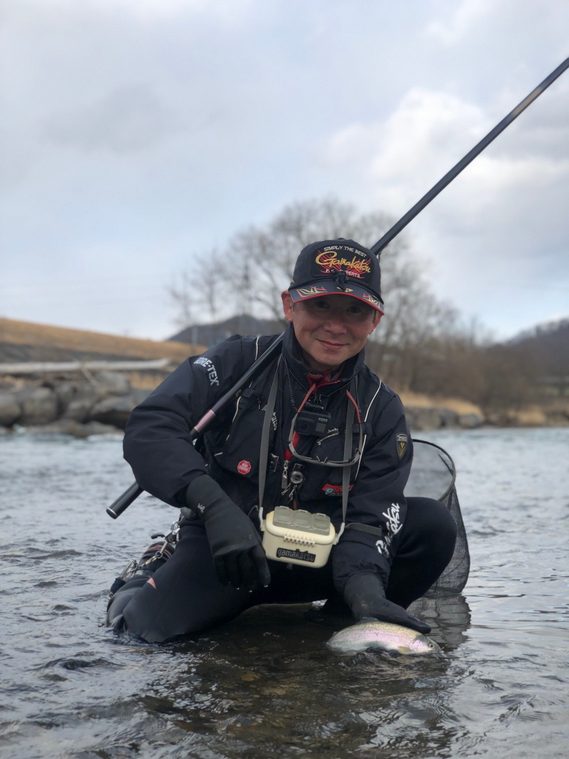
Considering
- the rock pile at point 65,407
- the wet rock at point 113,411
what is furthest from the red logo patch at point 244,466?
the wet rock at point 113,411

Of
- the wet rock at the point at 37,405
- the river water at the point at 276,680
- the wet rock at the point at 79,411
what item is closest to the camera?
the river water at the point at 276,680

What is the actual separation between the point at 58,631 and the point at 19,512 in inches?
156

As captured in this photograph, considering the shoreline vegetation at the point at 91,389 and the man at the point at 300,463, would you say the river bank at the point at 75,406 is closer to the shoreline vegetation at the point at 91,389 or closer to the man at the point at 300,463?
the shoreline vegetation at the point at 91,389

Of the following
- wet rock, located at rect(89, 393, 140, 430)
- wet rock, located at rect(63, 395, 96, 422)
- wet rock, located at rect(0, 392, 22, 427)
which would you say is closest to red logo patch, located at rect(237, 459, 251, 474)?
wet rock, located at rect(89, 393, 140, 430)

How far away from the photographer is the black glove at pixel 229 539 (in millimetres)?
3020

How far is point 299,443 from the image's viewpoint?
347 centimetres

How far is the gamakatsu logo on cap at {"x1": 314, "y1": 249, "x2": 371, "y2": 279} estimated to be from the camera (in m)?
3.40

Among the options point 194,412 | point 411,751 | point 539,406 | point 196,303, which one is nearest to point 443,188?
point 194,412

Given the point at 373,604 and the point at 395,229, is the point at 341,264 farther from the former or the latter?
the point at 373,604

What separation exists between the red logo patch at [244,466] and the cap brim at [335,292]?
67 centimetres

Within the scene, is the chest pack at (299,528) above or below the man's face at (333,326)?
below

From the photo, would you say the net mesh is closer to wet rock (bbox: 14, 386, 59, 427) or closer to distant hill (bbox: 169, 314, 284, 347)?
wet rock (bbox: 14, 386, 59, 427)

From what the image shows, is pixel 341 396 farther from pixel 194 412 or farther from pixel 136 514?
pixel 136 514

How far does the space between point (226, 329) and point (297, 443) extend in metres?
54.3
